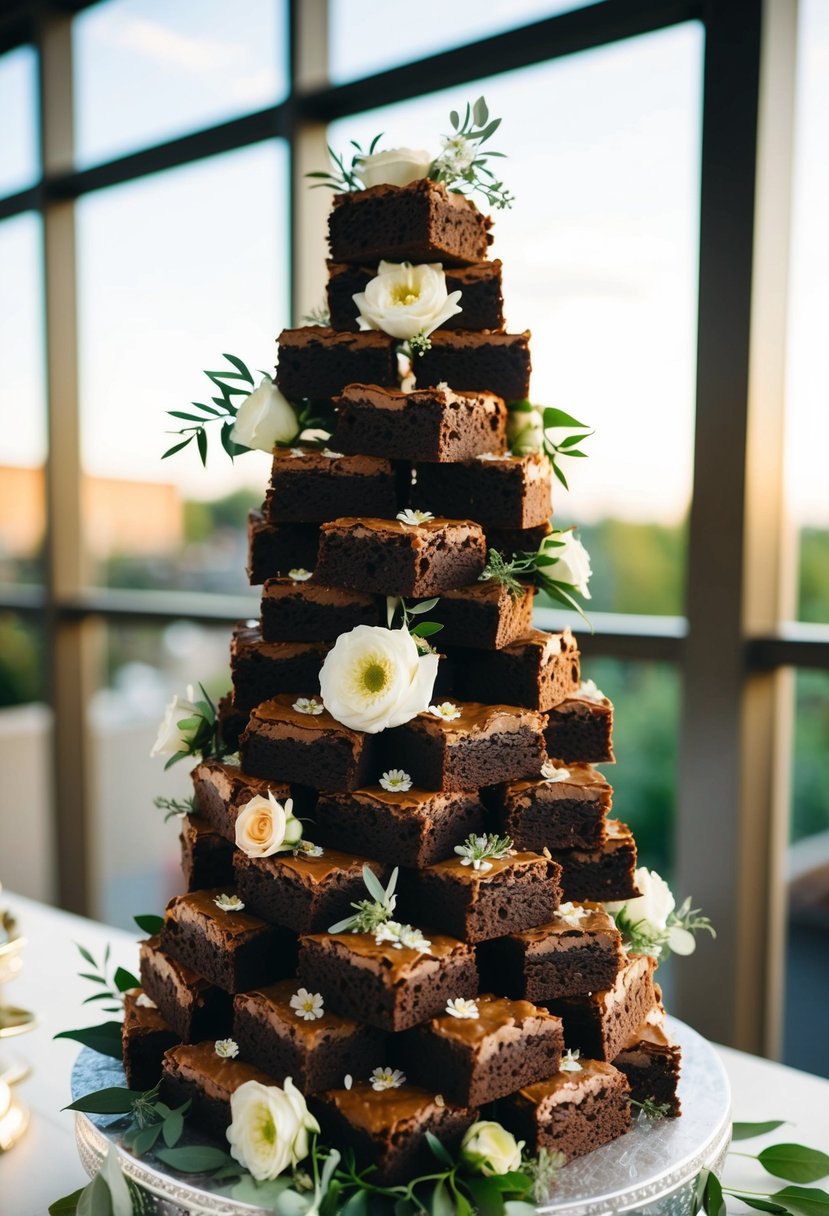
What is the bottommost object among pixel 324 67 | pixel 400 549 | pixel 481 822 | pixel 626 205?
pixel 481 822

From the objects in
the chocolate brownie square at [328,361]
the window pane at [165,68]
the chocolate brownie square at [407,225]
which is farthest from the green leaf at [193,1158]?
the window pane at [165,68]

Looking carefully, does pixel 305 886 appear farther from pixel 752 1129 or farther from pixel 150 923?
pixel 752 1129

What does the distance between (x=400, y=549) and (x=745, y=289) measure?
51.8 inches

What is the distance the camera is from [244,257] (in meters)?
3.57

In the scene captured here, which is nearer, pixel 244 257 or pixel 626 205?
pixel 626 205

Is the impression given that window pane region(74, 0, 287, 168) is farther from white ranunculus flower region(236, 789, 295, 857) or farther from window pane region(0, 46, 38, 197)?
white ranunculus flower region(236, 789, 295, 857)

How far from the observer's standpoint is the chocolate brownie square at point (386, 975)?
38.1 inches

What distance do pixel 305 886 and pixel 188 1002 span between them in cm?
20

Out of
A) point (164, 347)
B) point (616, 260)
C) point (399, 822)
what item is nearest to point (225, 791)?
point (399, 822)

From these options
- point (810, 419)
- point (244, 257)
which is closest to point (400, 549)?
point (810, 419)

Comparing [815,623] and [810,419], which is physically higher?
[810,419]

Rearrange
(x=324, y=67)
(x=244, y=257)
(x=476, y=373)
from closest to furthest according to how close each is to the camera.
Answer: (x=476, y=373)
(x=324, y=67)
(x=244, y=257)

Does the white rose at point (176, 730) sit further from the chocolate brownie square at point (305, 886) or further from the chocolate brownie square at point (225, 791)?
the chocolate brownie square at point (305, 886)

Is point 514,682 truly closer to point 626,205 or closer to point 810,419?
point 810,419
